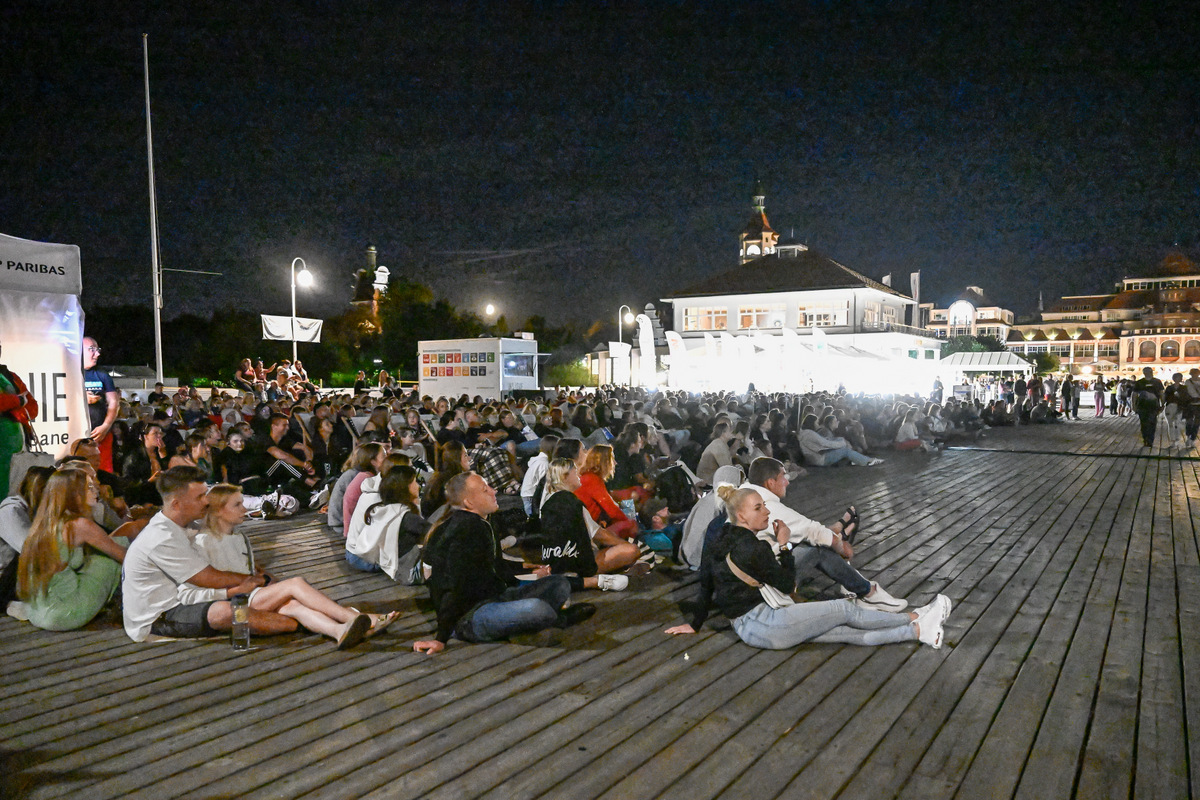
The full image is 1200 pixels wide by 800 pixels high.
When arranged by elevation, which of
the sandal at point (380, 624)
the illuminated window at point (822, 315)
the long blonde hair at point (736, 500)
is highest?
the illuminated window at point (822, 315)

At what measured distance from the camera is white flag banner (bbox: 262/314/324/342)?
24066 millimetres

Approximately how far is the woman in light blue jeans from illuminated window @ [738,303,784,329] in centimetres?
4777

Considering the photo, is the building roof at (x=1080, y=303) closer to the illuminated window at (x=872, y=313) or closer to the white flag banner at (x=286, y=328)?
the illuminated window at (x=872, y=313)

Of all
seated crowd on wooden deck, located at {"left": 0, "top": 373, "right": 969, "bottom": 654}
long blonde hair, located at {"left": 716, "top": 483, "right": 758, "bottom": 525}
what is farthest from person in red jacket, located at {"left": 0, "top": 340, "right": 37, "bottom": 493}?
long blonde hair, located at {"left": 716, "top": 483, "right": 758, "bottom": 525}

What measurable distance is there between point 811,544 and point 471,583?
8.09 ft

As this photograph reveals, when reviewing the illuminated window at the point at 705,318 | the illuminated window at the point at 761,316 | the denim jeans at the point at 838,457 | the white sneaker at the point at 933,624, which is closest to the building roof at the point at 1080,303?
the illuminated window at the point at 761,316

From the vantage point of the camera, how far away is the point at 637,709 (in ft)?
11.8

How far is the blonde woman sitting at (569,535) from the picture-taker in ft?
17.7

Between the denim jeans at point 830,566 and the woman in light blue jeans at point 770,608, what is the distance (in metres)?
0.70

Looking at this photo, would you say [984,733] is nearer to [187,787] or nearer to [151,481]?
[187,787]

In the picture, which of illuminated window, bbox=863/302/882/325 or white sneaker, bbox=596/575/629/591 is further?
illuminated window, bbox=863/302/882/325

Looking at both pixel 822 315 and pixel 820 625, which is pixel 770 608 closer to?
pixel 820 625

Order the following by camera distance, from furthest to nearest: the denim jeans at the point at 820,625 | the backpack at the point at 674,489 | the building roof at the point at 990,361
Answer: the building roof at the point at 990,361
the backpack at the point at 674,489
the denim jeans at the point at 820,625

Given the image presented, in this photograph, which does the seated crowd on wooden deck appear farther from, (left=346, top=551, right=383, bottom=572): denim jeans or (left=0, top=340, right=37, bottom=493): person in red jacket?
(left=0, top=340, right=37, bottom=493): person in red jacket
